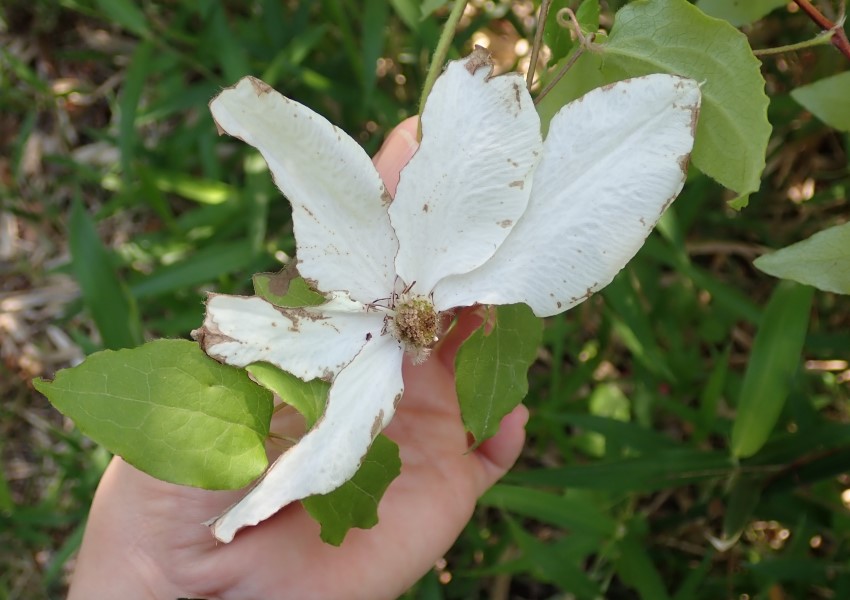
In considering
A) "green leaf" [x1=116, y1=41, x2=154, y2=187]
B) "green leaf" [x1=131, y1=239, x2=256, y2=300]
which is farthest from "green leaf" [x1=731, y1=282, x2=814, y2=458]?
"green leaf" [x1=116, y1=41, x2=154, y2=187]

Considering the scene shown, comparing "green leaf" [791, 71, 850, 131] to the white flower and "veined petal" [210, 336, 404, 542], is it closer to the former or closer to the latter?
the white flower

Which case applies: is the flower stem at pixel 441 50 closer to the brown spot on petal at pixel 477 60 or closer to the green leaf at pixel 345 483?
the brown spot on petal at pixel 477 60

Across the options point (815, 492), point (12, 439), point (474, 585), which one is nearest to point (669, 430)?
point (815, 492)

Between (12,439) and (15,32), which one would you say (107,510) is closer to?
(12,439)

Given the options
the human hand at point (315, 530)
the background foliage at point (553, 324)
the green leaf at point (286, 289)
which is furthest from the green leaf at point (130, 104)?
the green leaf at point (286, 289)

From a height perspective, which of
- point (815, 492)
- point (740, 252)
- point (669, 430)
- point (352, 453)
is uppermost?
point (352, 453)
